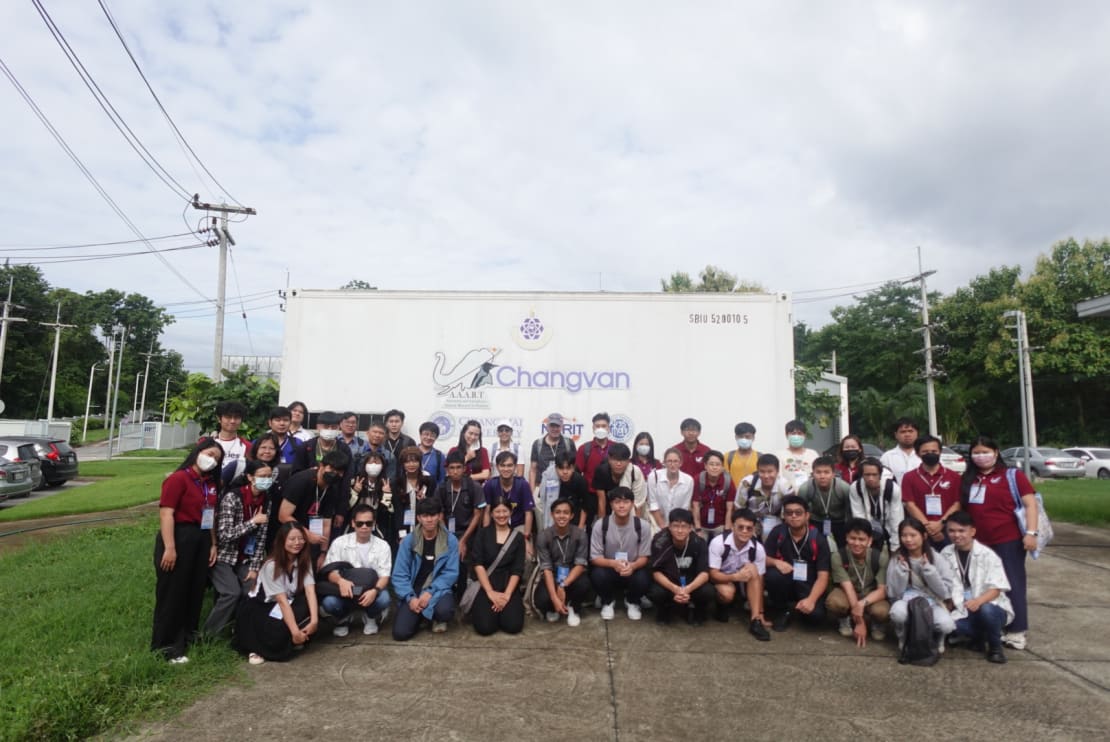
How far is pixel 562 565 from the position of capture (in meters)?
5.30

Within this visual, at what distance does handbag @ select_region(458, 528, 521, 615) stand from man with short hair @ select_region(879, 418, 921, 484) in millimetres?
3386

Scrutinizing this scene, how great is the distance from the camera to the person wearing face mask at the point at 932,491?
500cm

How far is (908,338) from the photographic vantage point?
37.8 m

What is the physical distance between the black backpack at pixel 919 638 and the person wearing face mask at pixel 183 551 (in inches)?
192

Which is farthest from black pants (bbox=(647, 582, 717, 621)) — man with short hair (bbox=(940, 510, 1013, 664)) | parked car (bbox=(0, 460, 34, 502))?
parked car (bbox=(0, 460, 34, 502))

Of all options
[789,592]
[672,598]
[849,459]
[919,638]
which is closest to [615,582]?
[672,598]

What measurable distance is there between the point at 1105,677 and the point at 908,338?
3847cm

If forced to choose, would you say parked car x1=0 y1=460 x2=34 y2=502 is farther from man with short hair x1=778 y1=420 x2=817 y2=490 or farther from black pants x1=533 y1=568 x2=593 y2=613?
man with short hair x1=778 y1=420 x2=817 y2=490

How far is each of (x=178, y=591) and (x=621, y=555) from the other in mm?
3226

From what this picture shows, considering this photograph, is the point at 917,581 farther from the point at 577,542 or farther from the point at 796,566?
the point at 577,542

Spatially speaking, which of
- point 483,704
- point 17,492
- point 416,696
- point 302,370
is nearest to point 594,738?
point 483,704

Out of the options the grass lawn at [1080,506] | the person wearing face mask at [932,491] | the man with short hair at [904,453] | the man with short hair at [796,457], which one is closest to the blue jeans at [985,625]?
the person wearing face mask at [932,491]

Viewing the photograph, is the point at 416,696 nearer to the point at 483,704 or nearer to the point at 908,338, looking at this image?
the point at 483,704

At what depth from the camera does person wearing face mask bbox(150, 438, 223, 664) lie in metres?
4.10
